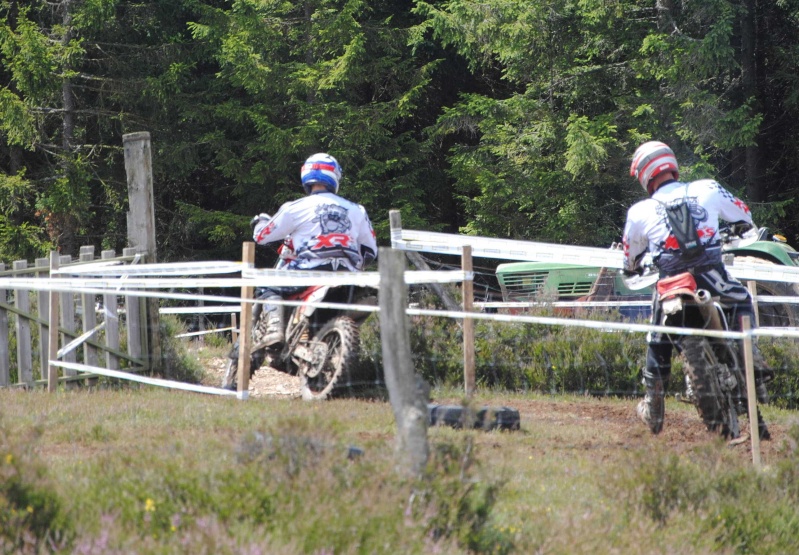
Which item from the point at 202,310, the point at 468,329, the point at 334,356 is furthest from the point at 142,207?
the point at 468,329

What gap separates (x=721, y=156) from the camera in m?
21.7

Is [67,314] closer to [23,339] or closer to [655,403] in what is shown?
[23,339]

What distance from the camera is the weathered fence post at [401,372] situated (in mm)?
4922

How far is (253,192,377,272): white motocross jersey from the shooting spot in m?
9.03

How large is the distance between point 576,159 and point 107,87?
375 inches

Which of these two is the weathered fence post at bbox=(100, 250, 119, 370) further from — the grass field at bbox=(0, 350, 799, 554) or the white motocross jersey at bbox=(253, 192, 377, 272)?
the grass field at bbox=(0, 350, 799, 554)

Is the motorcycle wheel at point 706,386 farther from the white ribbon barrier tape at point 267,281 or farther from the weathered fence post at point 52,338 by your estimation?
the weathered fence post at point 52,338

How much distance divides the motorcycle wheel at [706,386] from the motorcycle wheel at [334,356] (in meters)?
2.61

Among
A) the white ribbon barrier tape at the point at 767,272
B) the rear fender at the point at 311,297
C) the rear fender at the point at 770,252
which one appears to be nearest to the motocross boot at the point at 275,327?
the rear fender at the point at 311,297

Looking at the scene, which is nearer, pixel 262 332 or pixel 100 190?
pixel 262 332

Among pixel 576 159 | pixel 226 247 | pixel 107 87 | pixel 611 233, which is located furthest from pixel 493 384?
pixel 107 87

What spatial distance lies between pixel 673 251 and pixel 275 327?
3405mm

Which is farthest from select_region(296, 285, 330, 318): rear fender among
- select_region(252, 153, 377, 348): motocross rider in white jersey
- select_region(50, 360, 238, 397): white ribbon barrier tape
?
select_region(50, 360, 238, 397): white ribbon barrier tape

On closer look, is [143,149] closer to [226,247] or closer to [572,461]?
[572,461]
